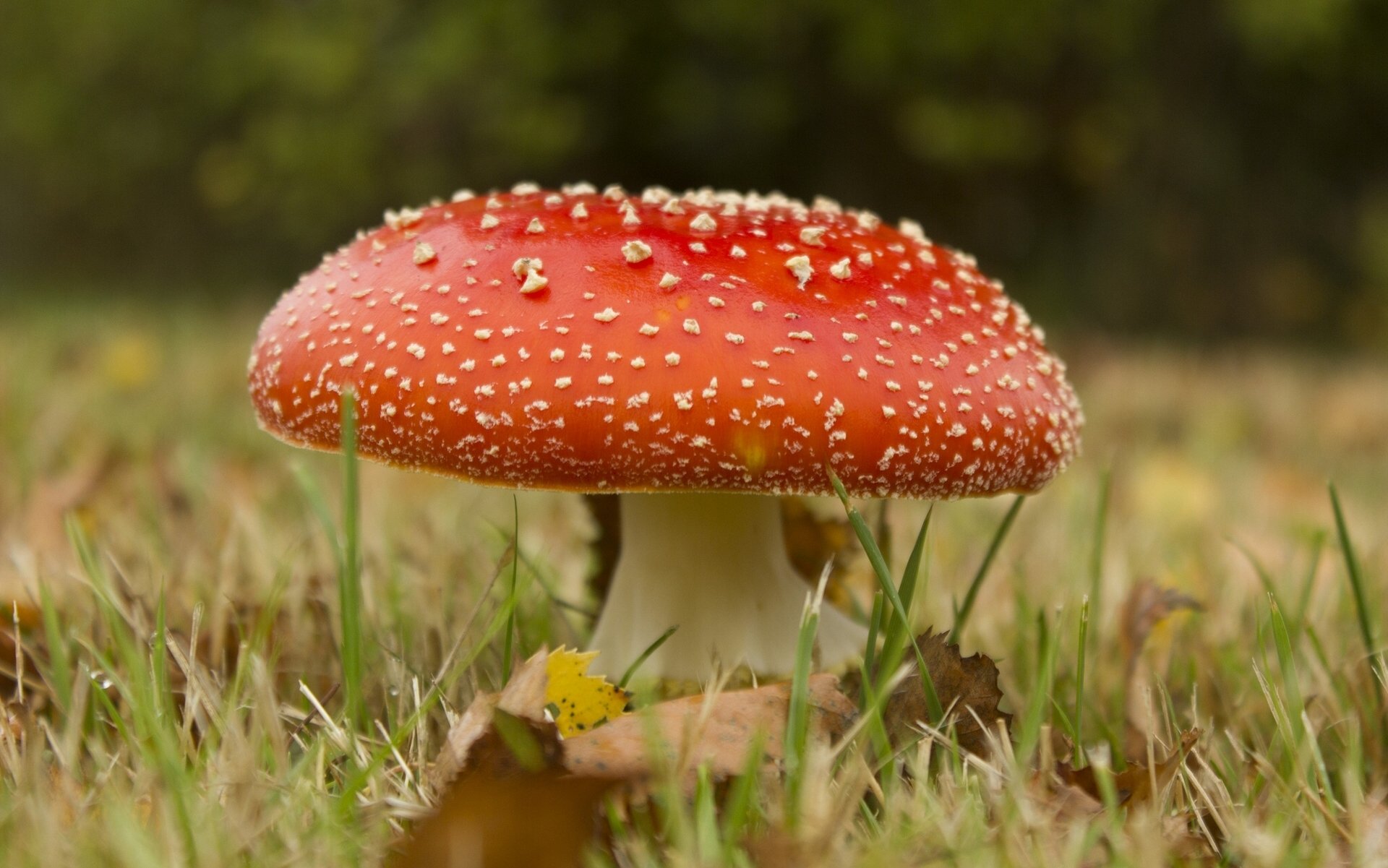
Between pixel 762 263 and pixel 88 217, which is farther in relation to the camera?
pixel 88 217

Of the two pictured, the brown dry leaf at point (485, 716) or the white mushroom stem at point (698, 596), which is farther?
the white mushroom stem at point (698, 596)

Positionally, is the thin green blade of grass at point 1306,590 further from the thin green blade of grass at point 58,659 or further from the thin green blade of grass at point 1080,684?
the thin green blade of grass at point 58,659

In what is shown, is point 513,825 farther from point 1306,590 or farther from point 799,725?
point 1306,590

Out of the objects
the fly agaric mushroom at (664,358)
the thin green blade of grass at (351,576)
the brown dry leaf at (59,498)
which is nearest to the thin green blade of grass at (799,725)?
the fly agaric mushroom at (664,358)

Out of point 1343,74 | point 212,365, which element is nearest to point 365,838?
point 212,365

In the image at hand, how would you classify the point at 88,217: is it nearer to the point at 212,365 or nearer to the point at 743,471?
the point at 212,365
